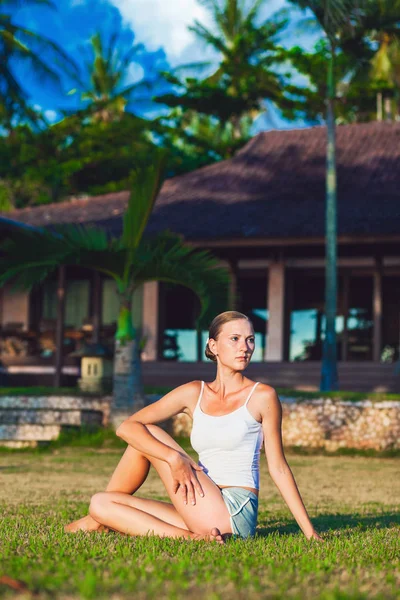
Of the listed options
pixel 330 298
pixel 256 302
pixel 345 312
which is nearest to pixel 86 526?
pixel 330 298

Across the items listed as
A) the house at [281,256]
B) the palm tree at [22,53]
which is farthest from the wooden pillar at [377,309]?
the palm tree at [22,53]

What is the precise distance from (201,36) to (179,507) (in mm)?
36572

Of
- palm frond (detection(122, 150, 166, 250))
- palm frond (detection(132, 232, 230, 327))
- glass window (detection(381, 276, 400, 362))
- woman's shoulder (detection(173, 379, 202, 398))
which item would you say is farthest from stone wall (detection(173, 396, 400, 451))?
woman's shoulder (detection(173, 379, 202, 398))

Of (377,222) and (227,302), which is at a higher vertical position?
(377,222)

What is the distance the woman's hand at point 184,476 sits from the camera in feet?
16.5

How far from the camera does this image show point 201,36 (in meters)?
39.7

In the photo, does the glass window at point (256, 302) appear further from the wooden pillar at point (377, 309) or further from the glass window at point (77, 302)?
the glass window at point (77, 302)

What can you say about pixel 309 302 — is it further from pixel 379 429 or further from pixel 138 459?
pixel 138 459

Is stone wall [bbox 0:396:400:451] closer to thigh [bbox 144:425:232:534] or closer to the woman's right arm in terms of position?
the woman's right arm

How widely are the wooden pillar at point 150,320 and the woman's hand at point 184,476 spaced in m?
15.5

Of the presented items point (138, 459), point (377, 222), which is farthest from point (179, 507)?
point (377, 222)

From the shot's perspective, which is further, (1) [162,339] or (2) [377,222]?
(1) [162,339]

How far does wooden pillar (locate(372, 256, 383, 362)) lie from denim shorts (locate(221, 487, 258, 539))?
14.0m

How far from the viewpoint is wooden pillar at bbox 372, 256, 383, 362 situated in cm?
1897
